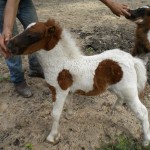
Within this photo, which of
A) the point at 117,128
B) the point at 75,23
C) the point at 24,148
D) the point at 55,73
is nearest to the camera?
the point at 55,73

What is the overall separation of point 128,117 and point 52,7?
392 cm

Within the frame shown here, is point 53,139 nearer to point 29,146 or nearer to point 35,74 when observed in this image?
point 29,146

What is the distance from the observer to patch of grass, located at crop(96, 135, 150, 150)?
11.8ft

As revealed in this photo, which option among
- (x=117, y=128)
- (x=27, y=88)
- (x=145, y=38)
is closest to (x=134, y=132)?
(x=117, y=128)

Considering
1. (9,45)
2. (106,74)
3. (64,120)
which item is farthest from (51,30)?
(64,120)

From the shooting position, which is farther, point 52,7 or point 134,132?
point 52,7

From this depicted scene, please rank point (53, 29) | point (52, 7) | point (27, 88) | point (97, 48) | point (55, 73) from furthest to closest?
1. point (52, 7)
2. point (97, 48)
3. point (27, 88)
4. point (55, 73)
5. point (53, 29)

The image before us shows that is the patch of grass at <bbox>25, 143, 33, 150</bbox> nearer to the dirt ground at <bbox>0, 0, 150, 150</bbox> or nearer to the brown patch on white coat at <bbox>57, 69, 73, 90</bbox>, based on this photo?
the dirt ground at <bbox>0, 0, 150, 150</bbox>

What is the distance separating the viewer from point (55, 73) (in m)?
3.27

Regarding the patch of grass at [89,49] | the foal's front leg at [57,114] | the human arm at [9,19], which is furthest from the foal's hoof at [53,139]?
A: the patch of grass at [89,49]

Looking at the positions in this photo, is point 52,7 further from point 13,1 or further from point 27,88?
point 13,1

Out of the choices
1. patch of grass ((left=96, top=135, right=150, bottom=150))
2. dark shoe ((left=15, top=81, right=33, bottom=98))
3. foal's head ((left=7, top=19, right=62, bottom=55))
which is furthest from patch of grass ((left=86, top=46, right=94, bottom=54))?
foal's head ((left=7, top=19, right=62, bottom=55))

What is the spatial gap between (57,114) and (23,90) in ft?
3.30

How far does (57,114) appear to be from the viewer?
3.42 m
